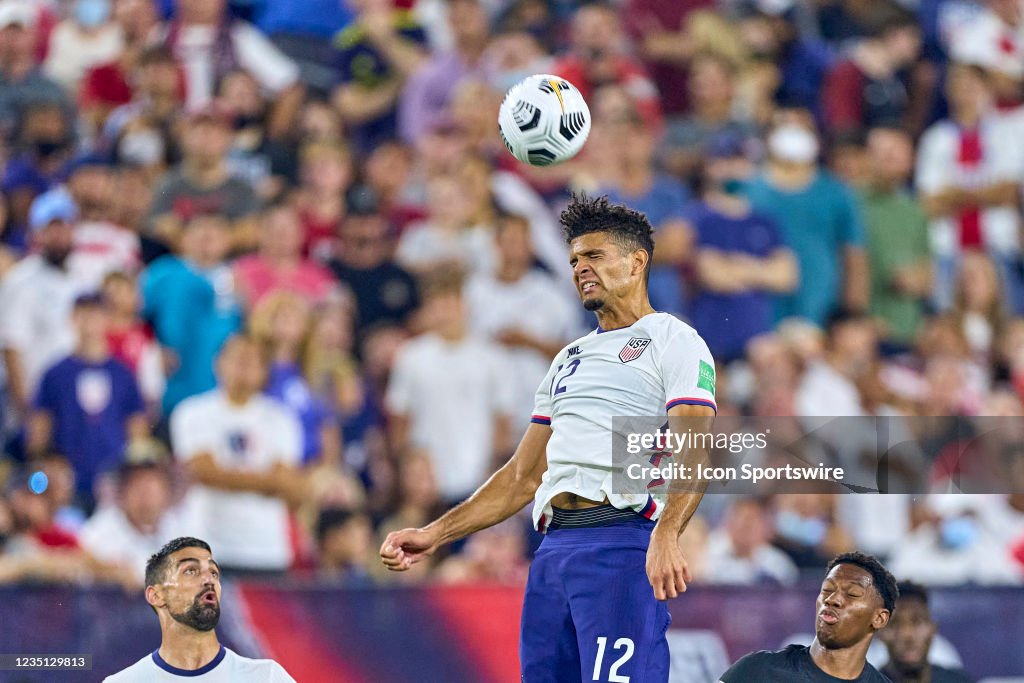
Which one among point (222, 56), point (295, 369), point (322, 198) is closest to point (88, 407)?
point (295, 369)

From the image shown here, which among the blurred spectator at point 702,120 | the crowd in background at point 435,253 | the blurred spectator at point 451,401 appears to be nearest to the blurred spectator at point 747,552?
the crowd in background at point 435,253

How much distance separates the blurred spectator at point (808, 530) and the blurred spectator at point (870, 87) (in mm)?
4290

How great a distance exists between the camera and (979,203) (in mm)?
14328

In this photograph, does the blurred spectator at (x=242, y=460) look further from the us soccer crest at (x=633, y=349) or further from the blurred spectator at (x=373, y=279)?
the us soccer crest at (x=633, y=349)

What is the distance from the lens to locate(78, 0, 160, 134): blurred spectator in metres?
13.8

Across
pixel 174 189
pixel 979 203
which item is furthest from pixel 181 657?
pixel 979 203

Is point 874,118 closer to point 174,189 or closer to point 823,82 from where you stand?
point 823,82

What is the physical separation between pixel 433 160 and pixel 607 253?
22.0ft

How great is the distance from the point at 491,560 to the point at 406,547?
12.3 ft

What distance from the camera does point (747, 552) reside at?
10.8m

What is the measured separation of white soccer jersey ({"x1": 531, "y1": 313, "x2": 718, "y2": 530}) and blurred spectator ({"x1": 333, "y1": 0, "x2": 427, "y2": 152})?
7.41 meters

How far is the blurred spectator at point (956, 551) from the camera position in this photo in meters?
11.1

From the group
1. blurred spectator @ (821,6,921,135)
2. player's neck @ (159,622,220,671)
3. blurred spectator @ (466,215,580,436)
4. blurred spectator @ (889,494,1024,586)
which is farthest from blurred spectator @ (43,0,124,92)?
blurred spectator @ (889,494,1024,586)

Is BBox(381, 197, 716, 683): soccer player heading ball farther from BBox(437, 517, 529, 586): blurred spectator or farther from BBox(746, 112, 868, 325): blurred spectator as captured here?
BBox(746, 112, 868, 325): blurred spectator
